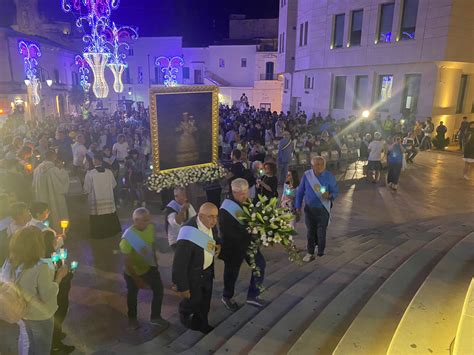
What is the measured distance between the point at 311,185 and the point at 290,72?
92.0 ft

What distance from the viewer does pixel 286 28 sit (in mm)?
32688

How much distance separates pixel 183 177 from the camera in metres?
8.48

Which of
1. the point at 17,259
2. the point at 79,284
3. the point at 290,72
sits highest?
the point at 290,72

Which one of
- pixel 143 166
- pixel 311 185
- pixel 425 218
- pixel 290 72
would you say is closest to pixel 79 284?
pixel 311 185

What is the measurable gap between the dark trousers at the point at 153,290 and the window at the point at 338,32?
77.6 feet

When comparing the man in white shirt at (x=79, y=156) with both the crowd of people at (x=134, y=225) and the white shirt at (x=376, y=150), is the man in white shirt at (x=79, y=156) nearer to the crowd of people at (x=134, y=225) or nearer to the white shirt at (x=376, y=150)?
the crowd of people at (x=134, y=225)

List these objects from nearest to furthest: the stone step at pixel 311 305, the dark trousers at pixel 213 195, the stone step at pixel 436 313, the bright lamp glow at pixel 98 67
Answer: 1. the stone step at pixel 436 313
2. the stone step at pixel 311 305
3. the dark trousers at pixel 213 195
4. the bright lamp glow at pixel 98 67

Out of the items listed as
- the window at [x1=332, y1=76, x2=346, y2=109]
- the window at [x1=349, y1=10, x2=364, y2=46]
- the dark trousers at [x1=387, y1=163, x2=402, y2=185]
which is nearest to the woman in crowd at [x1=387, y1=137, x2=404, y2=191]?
the dark trousers at [x1=387, y1=163, x2=402, y2=185]

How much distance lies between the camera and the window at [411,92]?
21156 millimetres

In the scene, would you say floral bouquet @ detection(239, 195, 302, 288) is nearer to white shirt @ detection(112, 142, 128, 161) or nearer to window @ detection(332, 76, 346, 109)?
white shirt @ detection(112, 142, 128, 161)

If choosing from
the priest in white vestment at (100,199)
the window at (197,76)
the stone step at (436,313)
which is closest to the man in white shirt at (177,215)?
the priest in white vestment at (100,199)

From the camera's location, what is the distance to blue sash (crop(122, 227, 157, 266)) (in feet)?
16.2

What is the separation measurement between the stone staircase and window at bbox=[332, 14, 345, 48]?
69.0ft

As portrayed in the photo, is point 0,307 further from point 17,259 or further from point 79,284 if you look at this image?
point 79,284
